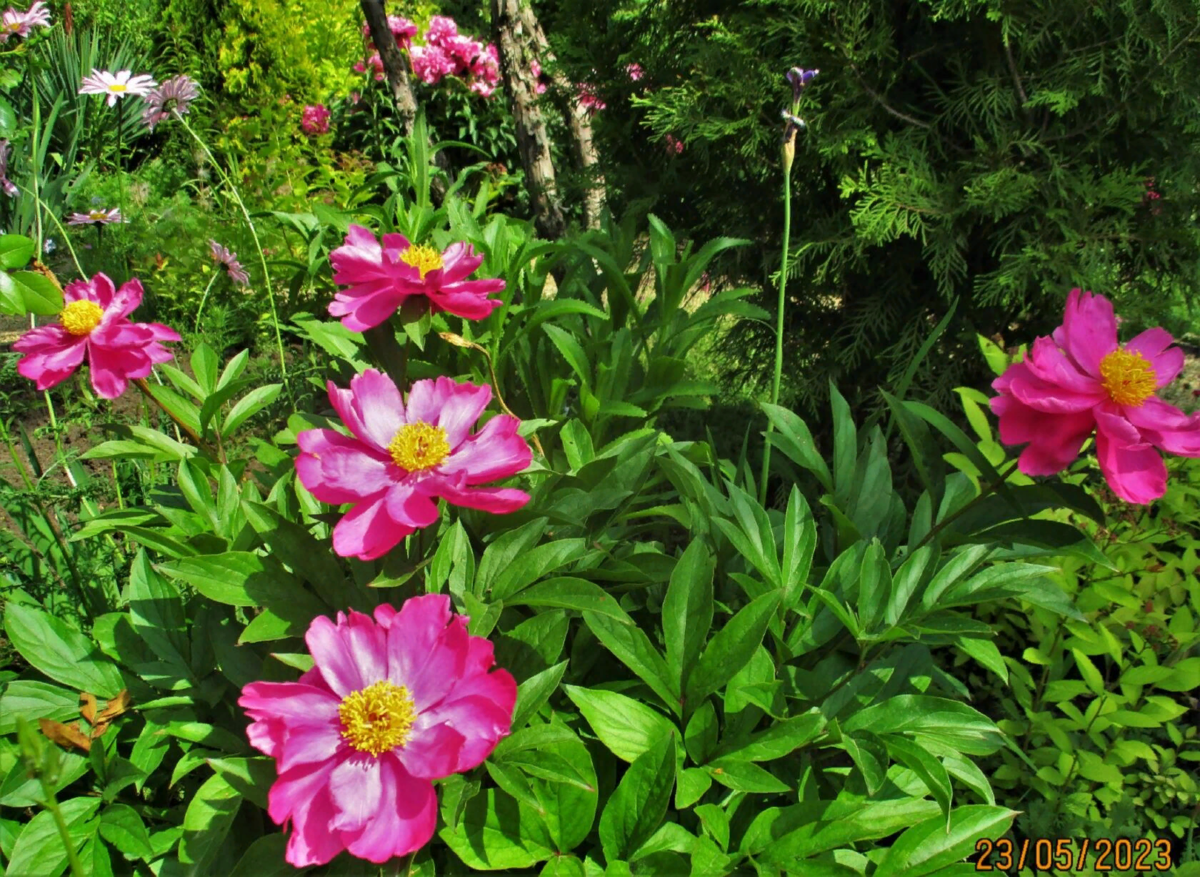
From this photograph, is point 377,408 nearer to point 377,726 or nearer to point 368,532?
point 368,532

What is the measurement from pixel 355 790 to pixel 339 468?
0.36 m

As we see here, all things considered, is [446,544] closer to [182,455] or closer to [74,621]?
[182,455]

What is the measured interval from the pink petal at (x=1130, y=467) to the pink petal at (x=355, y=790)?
91 centimetres

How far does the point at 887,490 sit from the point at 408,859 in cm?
99

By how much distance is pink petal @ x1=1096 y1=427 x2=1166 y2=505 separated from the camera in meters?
1.07

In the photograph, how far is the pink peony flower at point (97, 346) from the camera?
4.57 feet

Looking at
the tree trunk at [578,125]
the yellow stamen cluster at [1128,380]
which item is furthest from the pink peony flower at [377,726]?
the tree trunk at [578,125]

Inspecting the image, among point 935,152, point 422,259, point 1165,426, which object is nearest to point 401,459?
point 422,259

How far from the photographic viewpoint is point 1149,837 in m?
1.69

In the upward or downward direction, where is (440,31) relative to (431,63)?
upward

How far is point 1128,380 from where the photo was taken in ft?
3.58

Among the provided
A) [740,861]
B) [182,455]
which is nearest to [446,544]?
[740,861]

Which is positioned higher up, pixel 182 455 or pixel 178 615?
pixel 182 455

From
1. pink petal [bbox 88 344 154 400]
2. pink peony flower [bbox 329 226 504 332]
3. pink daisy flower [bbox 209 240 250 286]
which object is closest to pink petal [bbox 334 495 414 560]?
pink peony flower [bbox 329 226 504 332]
